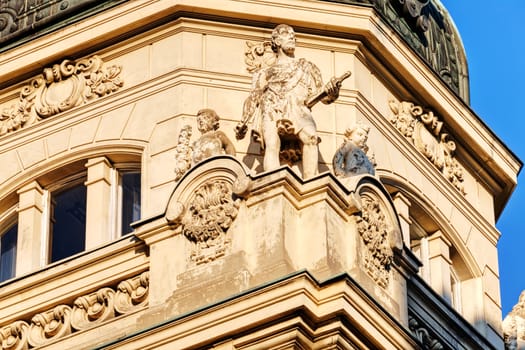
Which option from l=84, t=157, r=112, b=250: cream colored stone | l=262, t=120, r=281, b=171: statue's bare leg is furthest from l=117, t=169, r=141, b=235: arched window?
l=262, t=120, r=281, b=171: statue's bare leg

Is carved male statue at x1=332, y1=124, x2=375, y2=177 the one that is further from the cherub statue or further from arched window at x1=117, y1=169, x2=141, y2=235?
arched window at x1=117, y1=169, x2=141, y2=235

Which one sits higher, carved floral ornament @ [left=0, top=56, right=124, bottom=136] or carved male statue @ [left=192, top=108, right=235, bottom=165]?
carved floral ornament @ [left=0, top=56, right=124, bottom=136]

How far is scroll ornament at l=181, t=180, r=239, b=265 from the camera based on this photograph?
122 ft

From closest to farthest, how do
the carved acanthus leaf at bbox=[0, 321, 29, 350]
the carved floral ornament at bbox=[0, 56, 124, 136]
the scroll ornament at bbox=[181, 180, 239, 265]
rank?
the scroll ornament at bbox=[181, 180, 239, 265], the carved acanthus leaf at bbox=[0, 321, 29, 350], the carved floral ornament at bbox=[0, 56, 124, 136]

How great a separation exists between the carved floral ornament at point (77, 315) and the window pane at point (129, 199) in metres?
1.89

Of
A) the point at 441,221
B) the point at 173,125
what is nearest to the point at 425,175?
the point at 441,221

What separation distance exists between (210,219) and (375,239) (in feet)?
6.98

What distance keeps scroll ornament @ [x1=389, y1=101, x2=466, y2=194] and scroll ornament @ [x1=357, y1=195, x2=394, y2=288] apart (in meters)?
4.09

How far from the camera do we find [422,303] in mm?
39406

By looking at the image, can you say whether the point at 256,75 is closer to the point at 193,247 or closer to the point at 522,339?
the point at 193,247

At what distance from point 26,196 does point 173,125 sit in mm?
2721

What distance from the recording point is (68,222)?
134 feet

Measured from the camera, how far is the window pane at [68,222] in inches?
Result: 1597

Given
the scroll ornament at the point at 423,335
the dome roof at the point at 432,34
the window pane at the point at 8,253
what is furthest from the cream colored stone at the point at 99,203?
the scroll ornament at the point at 423,335
